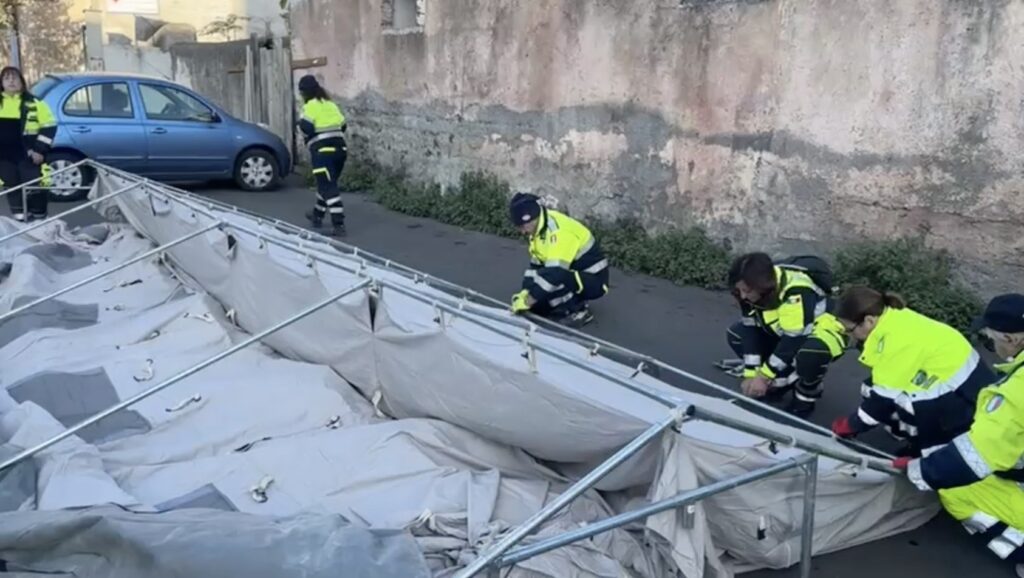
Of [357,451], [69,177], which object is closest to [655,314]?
[357,451]

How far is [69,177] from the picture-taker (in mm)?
11000

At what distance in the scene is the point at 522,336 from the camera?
3943mm

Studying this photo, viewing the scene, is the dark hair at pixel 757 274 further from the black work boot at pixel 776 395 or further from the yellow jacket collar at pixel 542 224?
the yellow jacket collar at pixel 542 224

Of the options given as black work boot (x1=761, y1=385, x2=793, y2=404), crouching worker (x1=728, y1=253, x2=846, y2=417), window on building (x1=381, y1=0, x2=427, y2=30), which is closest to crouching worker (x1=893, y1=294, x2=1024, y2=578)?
crouching worker (x1=728, y1=253, x2=846, y2=417)

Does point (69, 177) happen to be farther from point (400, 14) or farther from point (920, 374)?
point (920, 374)

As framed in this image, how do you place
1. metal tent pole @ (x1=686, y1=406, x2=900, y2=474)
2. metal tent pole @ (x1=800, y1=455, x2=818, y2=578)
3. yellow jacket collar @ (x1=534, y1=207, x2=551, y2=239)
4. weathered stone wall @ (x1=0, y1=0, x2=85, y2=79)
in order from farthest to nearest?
weathered stone wall @ (x1=0, y1=0, x2=85, y2=79) → yellow jacket collar @ (x1=534, y1=207, x2=551, y2=239) → metal tent pole @ (x1=800, y1=455, x2=818, y2=578) → metal tent pole @ (x1=686, y1=406, x2=900, y2=474)

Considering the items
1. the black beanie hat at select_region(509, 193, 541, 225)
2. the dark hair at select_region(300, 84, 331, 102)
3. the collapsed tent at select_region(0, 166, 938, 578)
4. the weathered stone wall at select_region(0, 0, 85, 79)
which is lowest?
A: the collapsed tent at select_region(0, 166, 938, 578)

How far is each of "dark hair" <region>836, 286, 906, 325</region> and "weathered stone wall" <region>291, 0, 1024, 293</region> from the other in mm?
2696

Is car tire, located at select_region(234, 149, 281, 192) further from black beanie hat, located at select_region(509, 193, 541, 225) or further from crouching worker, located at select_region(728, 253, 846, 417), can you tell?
crouching worker, located at select_region(728, 253, 846, 417)

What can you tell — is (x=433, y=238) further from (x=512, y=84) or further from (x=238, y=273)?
(x=238, y=273)

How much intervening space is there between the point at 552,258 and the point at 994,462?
332 centimetres

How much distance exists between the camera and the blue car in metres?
11.0

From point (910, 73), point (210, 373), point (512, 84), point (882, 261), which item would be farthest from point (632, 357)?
point (512, 84)

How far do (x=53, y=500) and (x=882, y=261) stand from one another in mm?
5422
